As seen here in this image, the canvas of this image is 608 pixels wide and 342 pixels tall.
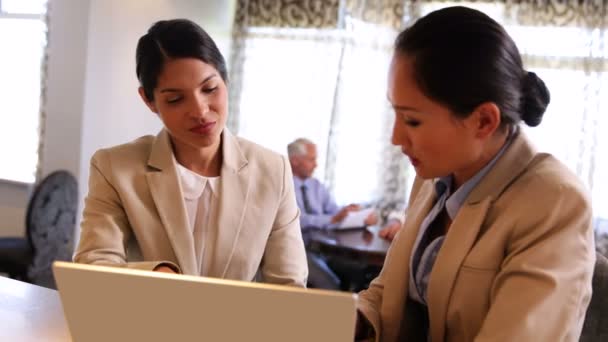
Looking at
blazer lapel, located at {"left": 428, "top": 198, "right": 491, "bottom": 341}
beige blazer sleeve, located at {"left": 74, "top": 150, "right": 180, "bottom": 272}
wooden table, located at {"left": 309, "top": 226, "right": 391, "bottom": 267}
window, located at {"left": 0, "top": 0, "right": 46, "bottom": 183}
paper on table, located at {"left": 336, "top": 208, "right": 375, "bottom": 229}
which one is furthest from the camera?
window, located at {"left": 0, "top": 0, "right": 46, "bottom": 183}

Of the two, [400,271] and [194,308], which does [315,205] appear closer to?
[400,271]

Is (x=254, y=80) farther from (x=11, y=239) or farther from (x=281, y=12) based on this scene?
(x=11, y=239)

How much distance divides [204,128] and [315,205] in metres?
3.11

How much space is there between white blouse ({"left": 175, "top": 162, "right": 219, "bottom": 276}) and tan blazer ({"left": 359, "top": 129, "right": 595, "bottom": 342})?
1.38 ft

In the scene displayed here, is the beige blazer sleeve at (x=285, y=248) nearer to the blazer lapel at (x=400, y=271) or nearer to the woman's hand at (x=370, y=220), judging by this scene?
the blazer lapel at (x=400, y=271)

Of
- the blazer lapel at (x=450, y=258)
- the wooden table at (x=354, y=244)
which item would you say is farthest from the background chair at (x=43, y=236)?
the blazer lapel at (x=450, y=258)

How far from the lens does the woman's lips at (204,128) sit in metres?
1.39

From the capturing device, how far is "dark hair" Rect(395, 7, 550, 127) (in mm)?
998

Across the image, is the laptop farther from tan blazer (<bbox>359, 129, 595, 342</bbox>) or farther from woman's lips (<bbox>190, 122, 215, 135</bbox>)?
woman's lips (<bbox>190, 122, 215, 135</bbox>)

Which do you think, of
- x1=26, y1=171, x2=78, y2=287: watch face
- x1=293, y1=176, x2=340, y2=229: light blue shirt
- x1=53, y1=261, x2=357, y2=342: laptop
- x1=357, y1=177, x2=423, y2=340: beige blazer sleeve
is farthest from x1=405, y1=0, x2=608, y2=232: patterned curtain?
x1=53, y1=261, x2=357, y2=342: laptop

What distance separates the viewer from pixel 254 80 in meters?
5.77

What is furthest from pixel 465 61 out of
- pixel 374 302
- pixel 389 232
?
pixel 389 232

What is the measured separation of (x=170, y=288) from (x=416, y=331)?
0.64 metres

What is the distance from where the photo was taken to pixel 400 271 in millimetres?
1184
